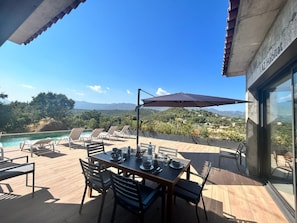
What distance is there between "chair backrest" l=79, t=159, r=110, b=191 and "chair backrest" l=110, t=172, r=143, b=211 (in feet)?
0.96

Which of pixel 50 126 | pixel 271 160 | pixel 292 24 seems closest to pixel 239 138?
pixel 271 160

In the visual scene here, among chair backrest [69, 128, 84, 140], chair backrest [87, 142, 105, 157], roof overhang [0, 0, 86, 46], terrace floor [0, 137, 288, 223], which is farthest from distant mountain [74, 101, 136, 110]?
roof overhang [0, 0, 86, 46]

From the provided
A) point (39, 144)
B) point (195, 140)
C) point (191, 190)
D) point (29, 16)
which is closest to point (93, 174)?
point (191, 190)

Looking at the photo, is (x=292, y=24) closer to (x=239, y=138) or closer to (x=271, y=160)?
(x=271, y=160)

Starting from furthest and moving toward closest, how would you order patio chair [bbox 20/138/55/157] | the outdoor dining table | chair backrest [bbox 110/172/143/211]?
patio chair [bbox 20/138/55/157]
the outdoor dining table
chair backrest [bbox 110/172/143/211]

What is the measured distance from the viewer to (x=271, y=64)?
244cm

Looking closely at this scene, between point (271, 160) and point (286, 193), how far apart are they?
98 cm

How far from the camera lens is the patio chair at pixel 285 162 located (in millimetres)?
2414

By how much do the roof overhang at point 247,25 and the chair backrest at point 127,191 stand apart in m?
2.64

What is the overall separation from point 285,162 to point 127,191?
9.43 feet

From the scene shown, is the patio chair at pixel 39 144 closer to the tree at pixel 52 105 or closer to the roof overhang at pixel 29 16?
the roof overhang at pixel 29 16

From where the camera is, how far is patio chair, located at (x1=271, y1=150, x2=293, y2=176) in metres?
2.41

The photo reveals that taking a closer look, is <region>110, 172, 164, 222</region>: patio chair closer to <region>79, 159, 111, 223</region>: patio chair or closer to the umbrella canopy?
<region>79, 159, 111, 223</region>: patio chair

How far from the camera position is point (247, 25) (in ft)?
7.80
